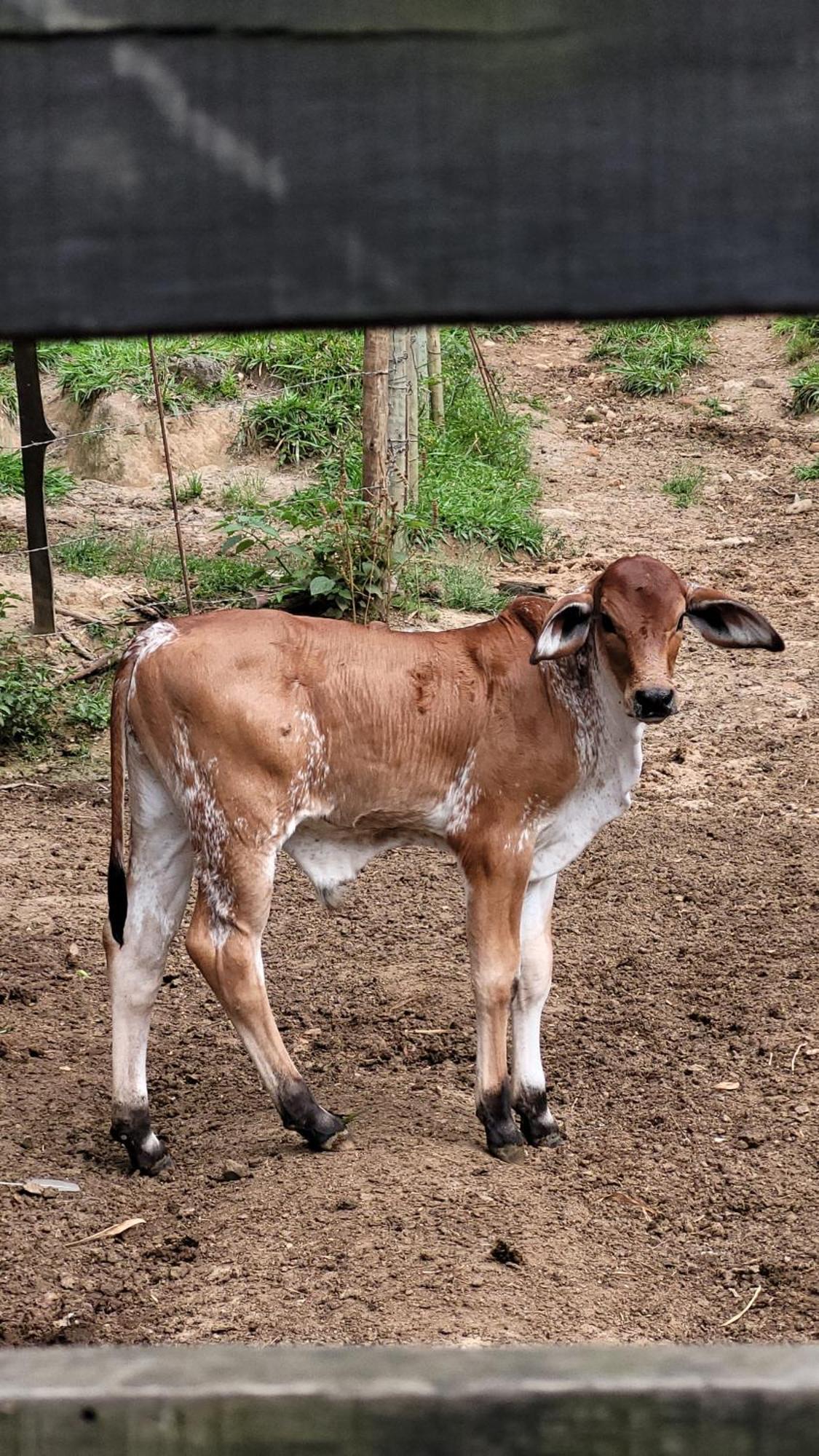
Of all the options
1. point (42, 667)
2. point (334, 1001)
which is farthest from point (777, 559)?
point (334, 1001)

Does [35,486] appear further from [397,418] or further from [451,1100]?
[451,1100]

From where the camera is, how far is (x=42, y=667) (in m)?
7.96

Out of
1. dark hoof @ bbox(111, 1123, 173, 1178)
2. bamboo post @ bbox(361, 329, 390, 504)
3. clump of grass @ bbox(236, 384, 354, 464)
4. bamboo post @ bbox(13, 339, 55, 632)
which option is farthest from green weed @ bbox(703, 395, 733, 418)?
dark hoof @ bbox(111, 1123, 173, 1178)

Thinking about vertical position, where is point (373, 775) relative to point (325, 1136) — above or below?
above

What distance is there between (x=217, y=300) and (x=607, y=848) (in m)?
6.08

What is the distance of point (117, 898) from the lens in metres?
4.41

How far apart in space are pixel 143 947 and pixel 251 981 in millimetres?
358

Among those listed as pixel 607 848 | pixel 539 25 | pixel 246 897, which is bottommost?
pixel 607 848

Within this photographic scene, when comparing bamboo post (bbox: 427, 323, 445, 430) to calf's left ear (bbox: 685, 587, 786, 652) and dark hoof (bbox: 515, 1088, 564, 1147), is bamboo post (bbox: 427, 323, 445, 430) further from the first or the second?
dark hoof (bbox: 515, 1088, 564, 1147)

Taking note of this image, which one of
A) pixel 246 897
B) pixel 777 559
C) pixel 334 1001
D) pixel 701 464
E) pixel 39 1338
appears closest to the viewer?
pixel 39 1338

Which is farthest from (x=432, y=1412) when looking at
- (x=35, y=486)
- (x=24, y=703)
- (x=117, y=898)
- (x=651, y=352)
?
(x=651, y=352)

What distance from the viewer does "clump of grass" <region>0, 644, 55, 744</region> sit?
7.55 meters

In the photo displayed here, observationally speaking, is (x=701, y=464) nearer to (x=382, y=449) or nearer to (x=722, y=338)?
(x=722, y=338)

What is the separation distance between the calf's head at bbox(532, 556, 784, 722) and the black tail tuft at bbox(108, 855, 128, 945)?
129 cm
